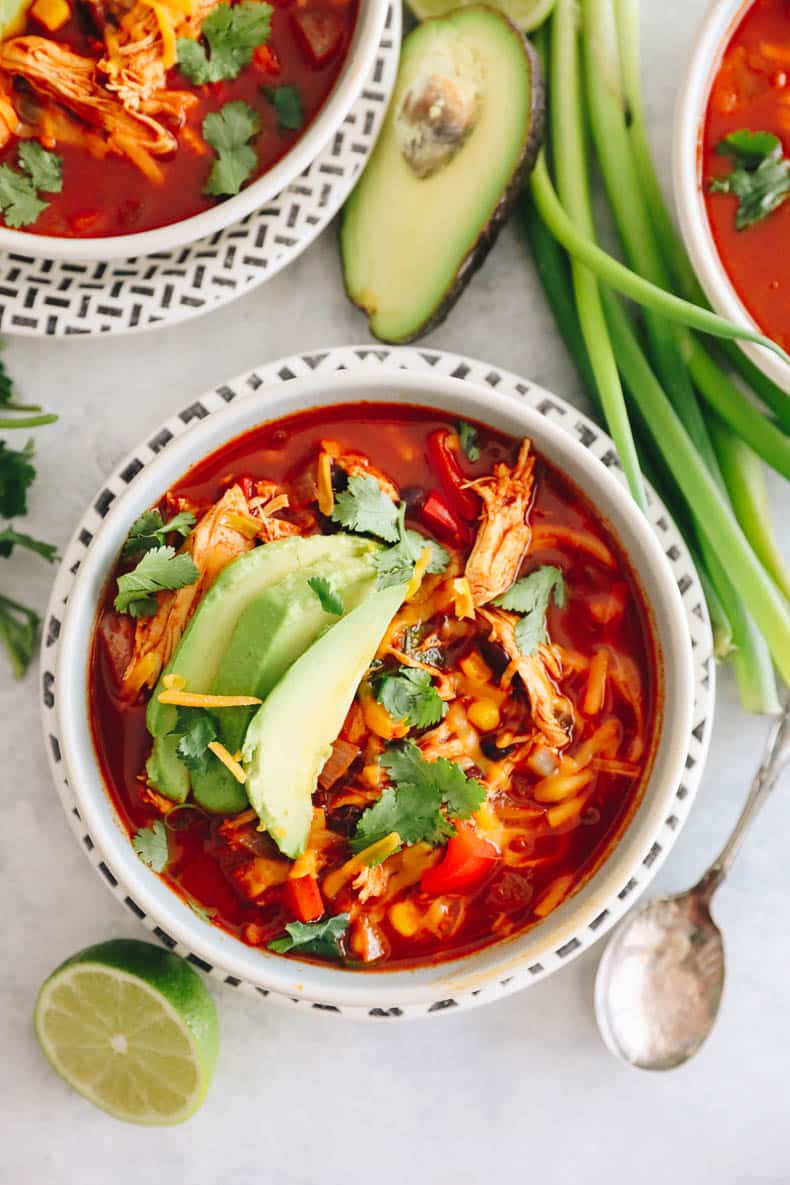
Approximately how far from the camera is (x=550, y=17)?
2.87 metres

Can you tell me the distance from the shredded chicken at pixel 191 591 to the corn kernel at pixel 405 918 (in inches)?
28.7

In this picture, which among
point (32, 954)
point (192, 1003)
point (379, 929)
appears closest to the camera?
point (379, 929)

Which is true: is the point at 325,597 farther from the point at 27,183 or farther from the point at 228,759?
the point at 27,183

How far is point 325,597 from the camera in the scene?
2154 millimetres

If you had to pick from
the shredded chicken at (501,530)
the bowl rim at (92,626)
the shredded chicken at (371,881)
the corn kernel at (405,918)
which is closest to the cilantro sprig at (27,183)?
the bowl rim at (92,626)

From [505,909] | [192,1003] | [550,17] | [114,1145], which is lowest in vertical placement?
[114,1145]

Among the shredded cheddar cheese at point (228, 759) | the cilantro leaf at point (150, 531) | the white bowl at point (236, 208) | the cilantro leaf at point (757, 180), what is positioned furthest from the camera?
the cilantro leaf at point (757, 180)

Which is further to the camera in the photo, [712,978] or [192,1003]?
[712,978]

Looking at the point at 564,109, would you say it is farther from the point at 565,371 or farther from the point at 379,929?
the point at 379,929

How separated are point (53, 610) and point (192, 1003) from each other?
40.8 inches

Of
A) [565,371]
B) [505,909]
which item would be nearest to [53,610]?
[505,909]

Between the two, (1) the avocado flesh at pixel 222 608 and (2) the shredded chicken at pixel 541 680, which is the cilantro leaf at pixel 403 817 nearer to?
(2) the shredded chicken at pixel 541 680

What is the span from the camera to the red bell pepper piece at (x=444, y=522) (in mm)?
2418

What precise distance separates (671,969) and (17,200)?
2.53 metres
